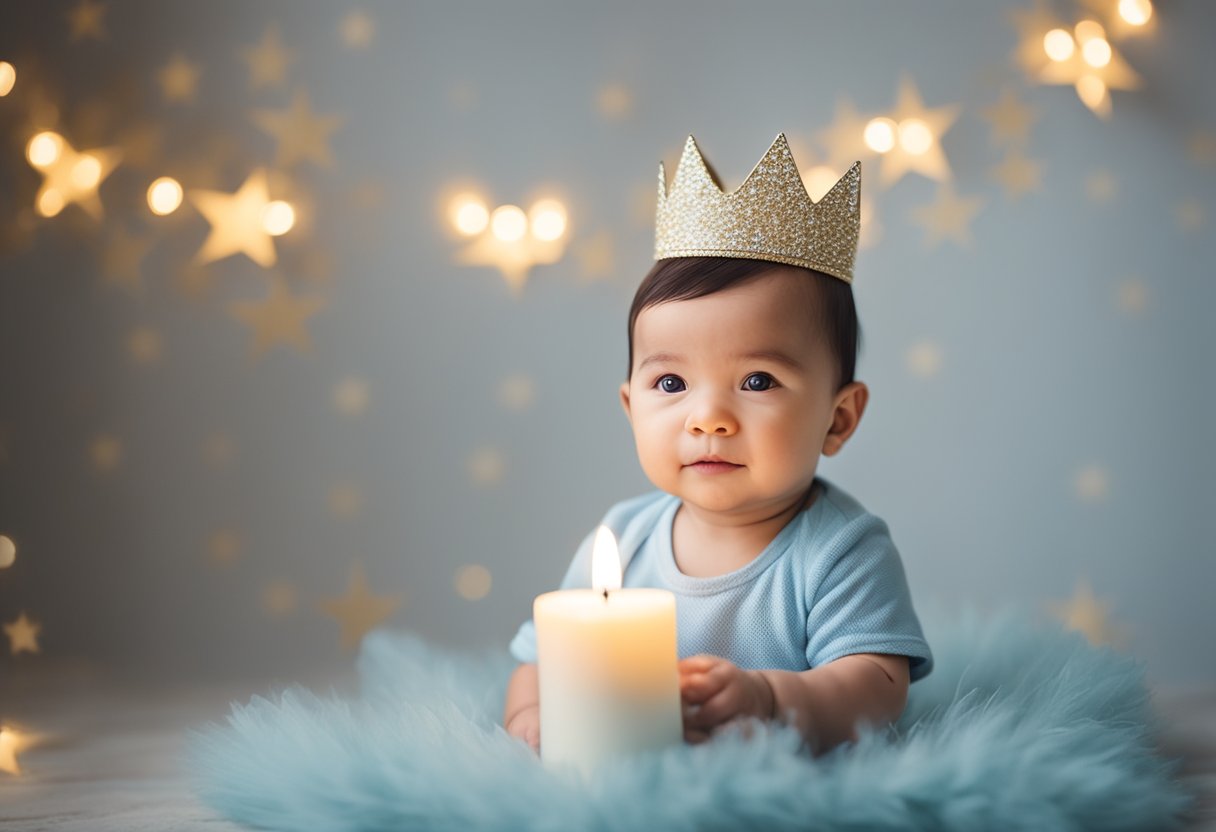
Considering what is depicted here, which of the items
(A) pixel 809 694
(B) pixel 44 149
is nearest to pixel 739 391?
(A) pixel 809 694

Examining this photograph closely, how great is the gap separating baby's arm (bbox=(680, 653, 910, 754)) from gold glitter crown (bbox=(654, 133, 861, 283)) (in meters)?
0.39

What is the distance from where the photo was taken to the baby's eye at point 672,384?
1271mm

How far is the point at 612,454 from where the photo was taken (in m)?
1.94

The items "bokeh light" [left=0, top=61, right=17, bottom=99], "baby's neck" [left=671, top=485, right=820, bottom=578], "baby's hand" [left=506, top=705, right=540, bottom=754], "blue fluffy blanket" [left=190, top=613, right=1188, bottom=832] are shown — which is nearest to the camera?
"blue fluffy blanket" [left=190, top=613, right=1188, bottom=832]

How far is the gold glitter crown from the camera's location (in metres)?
1.24

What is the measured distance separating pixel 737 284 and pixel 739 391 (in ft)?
0.34

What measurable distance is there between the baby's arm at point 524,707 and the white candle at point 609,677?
0.16 m

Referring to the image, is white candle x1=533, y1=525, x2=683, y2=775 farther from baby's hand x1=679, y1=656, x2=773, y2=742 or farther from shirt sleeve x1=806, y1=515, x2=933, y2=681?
shirt sleeve x1=806, y1=515, x2=933, y2=681

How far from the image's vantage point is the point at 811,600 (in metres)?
1.24

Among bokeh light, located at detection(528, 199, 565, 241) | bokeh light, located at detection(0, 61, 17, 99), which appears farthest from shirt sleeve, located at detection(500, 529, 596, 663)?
bokeh light, located at detection(0, 61, 17, 99)

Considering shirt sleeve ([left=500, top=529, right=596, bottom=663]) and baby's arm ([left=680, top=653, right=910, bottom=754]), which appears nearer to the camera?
baby's arm ([left=680, top=653, right=910, bottom=754])

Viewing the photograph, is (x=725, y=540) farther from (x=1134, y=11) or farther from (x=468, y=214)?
(x=1134, y=11)

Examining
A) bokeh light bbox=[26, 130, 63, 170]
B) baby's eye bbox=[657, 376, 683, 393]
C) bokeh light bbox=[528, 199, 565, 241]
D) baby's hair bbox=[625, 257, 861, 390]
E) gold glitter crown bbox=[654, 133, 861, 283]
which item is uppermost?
bokeh light bbox=[26, 130, 63, 170]

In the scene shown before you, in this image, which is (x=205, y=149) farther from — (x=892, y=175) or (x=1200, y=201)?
(x=1200, y=201)
